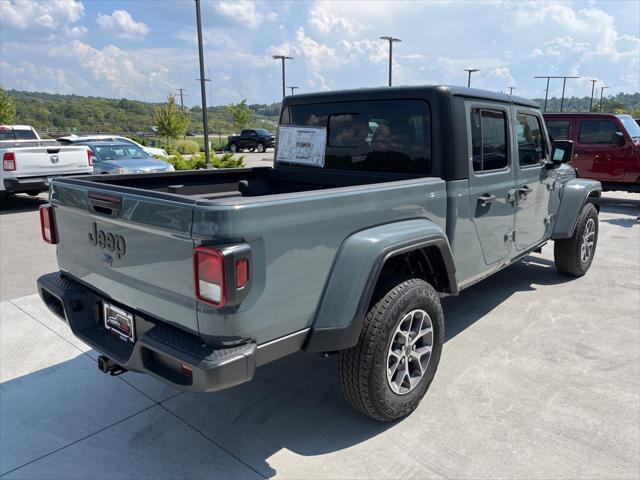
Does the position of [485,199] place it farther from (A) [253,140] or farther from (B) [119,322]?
(A) [253,140]

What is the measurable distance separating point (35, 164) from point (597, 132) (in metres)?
11.5

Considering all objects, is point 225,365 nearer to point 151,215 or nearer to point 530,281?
point 151,215

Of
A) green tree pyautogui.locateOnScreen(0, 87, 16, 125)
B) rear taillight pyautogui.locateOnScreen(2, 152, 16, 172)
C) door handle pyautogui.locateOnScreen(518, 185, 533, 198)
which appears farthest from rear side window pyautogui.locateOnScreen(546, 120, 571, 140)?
Answer: green tree pyautogui.locateOnScreen(0, 87, 16, 125)

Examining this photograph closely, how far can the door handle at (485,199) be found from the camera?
3.56 meters

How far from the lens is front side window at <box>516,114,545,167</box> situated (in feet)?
14.0

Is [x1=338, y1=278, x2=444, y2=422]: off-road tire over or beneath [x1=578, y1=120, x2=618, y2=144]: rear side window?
beneath

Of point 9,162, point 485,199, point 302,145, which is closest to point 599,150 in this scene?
point 485,199

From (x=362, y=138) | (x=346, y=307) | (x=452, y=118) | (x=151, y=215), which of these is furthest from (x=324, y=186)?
(x=151, y=215)

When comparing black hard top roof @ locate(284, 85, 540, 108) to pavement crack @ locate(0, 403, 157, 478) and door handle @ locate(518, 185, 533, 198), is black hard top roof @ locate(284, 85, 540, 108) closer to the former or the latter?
door handle @ locate(518, 185, 533, 198)

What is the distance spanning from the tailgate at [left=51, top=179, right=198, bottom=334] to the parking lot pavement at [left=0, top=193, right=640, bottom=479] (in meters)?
Answer: 0.85

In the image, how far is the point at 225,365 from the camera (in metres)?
2.10

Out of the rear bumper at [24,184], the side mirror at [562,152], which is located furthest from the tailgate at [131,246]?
the rear bumper at [24,184]

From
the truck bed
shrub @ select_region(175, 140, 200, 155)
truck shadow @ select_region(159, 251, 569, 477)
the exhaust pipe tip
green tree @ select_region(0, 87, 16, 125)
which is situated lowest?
truck shadow @ select_region(159, 251, 569, 477)

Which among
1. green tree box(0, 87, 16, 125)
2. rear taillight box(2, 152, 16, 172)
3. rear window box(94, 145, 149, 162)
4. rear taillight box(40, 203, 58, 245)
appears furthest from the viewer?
green tree box(0, 87, 16, 125)
